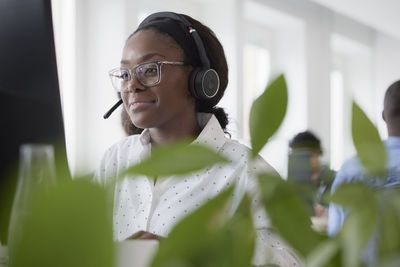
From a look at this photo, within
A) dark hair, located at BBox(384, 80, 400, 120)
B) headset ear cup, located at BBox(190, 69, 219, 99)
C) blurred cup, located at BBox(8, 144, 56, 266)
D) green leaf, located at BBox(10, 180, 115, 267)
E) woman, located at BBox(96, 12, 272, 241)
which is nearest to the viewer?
green leaf, located at BBox(10, 180, 115, 267)

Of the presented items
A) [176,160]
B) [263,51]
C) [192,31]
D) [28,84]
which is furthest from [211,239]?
[263,51]

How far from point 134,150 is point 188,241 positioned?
1.35 meters

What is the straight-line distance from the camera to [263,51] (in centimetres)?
620

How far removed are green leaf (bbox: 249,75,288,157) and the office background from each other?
2.83m

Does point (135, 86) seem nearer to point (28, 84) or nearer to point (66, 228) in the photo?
point (28, 84)

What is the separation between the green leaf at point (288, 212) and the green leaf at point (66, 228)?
62 millimetres

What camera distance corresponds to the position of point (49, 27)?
670 mm

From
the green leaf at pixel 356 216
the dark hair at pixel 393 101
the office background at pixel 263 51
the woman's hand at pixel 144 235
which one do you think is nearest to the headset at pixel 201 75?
the woman's hand at pixel 144 235

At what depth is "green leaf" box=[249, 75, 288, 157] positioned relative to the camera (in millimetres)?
186

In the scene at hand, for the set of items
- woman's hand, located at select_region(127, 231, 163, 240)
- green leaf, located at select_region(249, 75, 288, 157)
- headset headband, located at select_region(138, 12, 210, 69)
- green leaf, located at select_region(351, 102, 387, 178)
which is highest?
headset headband, located at select_region(138, 12, 210, 69)

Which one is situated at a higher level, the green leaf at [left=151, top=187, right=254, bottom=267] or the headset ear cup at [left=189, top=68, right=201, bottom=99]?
the headset ear cup at [left=189, top=68, right=201, bottom=99]

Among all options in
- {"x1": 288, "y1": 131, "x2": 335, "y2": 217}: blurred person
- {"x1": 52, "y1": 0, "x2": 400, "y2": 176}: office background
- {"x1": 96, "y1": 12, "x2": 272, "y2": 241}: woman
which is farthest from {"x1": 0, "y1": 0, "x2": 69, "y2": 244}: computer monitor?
{"x1": 52, "y1": 0, "x2": 400, "y2": 176}: office background

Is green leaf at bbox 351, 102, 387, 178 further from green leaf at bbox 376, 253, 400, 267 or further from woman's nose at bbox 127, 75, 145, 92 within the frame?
woman's nose at bbox 127, 75, 145, 92

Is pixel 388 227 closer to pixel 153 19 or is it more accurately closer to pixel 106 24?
pixel 153 19
